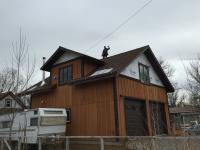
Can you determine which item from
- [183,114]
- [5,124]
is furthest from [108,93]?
[183,114]

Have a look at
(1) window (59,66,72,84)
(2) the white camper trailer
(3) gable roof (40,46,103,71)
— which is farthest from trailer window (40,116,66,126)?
(3) gable roof (40,46,103,71)

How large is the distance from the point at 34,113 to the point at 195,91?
998 inches

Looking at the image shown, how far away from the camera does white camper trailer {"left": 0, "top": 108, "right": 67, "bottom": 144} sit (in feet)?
43.8

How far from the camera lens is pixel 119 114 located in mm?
13656

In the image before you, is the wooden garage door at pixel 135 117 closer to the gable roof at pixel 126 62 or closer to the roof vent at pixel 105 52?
the gable roof at pixel 126 62

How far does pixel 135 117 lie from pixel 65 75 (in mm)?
5807

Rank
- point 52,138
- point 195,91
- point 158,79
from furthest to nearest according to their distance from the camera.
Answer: point 195,91 < point 158,79 < point 52,138

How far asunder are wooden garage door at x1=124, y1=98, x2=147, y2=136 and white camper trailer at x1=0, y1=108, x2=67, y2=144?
375cm

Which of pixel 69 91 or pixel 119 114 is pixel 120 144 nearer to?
pixel 119 114

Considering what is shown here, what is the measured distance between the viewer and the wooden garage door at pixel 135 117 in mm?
14656

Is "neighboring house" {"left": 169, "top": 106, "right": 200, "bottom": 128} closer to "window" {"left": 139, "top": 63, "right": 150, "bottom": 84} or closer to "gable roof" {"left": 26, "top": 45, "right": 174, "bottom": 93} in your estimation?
"gable roof" {"left": 26, "top": 45, "right": 174, "bottom": 93}

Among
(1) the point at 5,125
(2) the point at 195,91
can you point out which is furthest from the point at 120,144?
(2) the point at 195,91

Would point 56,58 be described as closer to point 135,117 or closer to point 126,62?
point 126,62

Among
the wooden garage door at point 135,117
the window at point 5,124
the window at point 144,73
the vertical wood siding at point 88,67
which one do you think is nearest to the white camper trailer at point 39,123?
the window at point 5,124
